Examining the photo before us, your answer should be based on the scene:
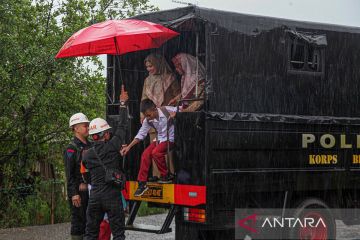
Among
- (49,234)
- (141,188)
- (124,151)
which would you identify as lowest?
(49,234)

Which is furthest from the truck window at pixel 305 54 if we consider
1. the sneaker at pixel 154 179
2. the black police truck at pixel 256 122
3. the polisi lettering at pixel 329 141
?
the sneaker at pixel 154 179

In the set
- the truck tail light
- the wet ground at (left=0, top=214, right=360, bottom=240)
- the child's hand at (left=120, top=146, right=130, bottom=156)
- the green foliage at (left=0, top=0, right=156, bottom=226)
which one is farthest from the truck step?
the green foliage at (left=0, top=0, right=156, bottom=226)

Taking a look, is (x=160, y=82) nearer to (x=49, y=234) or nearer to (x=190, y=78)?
(x=190, y=78)

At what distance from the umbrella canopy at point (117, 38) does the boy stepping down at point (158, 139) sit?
90cm

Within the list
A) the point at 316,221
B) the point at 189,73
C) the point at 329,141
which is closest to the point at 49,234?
the point at 189,73

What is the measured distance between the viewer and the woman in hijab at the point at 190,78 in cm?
952

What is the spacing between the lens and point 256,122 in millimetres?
9438

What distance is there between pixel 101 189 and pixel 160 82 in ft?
7.25

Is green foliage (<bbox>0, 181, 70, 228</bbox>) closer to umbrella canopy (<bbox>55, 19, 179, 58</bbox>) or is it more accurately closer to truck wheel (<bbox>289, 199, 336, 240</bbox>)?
umbrella canopy (<bbox>55, 19, 179, 58</bbox>)

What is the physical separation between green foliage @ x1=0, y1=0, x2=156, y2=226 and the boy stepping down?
3.97 metres

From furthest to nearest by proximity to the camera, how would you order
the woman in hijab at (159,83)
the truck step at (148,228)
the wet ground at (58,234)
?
1. the wet ground at (58,234)
2. the woman in hijab at (159,83)
3. the truck step at (148,228)

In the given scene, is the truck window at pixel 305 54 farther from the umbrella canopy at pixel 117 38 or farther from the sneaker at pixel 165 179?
the sneaker at pixel 165 179

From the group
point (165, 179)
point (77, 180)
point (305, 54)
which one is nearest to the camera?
point (165, 179)

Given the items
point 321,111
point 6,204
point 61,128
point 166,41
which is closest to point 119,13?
point 61,128
